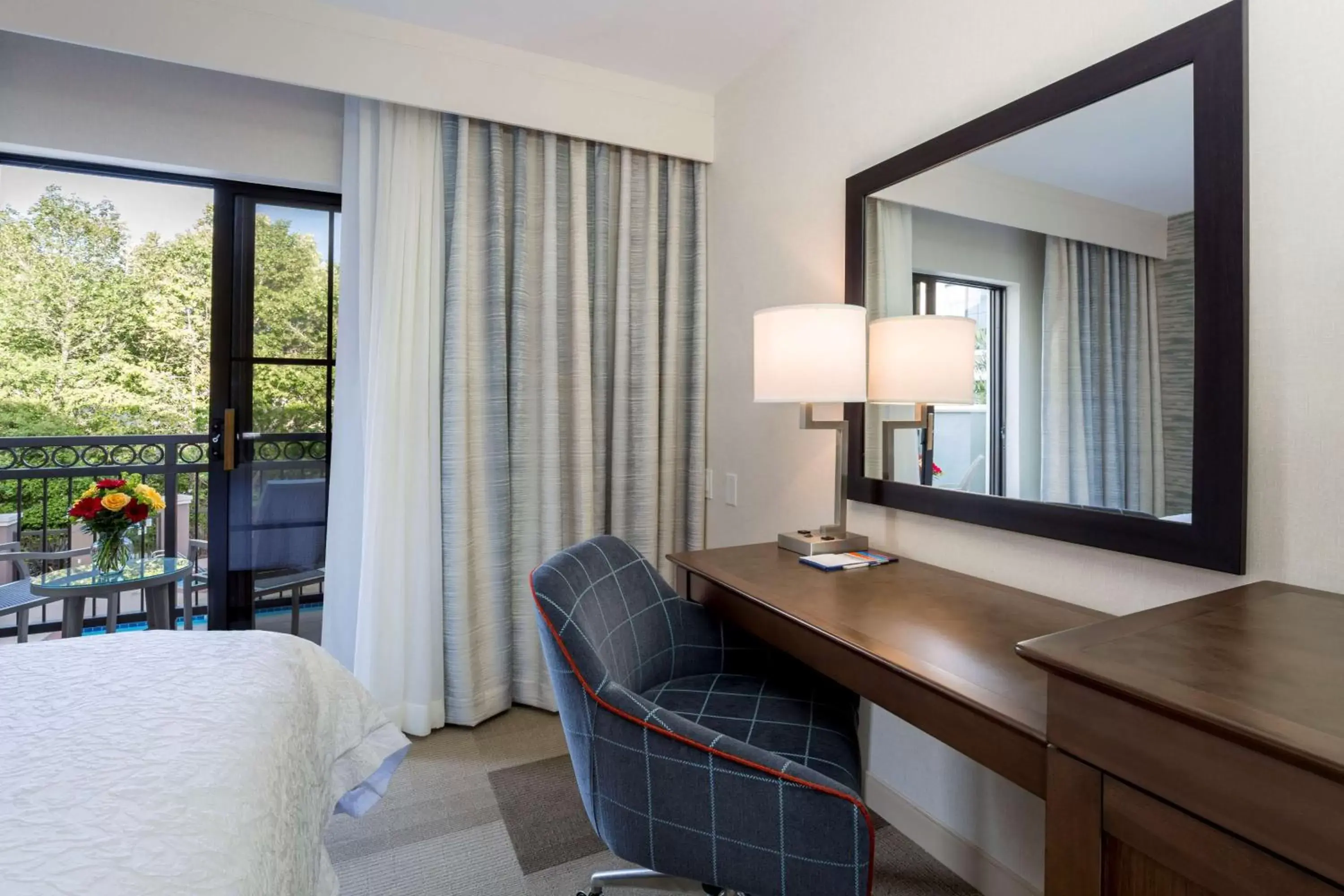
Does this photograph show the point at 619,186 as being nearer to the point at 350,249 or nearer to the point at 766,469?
the point at 350,249

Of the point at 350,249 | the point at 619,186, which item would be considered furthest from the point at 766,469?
the point at 350,249

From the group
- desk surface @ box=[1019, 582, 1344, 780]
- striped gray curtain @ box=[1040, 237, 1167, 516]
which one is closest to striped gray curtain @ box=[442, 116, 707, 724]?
striped gray curtain @ box=[1040, 237, 1167, 516]

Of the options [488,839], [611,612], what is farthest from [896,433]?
[488,839]

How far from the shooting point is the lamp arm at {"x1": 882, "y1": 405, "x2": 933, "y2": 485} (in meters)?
1.68

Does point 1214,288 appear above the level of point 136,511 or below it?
above

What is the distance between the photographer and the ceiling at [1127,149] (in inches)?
45.8

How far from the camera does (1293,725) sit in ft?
1.85

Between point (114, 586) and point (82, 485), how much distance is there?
1.48 m

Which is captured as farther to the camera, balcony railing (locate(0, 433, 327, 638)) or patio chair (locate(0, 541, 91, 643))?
balcony railing (locate(0, 433, 327, 638))

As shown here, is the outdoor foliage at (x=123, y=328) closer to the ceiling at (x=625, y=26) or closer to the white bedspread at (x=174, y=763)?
the ceiling at (x=625, y=26)

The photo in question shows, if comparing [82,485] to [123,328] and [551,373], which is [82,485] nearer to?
[123,328]

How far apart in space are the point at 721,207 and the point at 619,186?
1.40 feet

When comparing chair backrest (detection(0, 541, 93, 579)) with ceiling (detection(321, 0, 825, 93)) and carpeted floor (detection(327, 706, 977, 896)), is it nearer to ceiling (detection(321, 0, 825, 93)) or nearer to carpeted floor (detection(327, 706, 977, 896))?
carpeted floor (detection(327, 706, 977, 896))

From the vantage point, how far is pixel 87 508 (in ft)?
7.36
